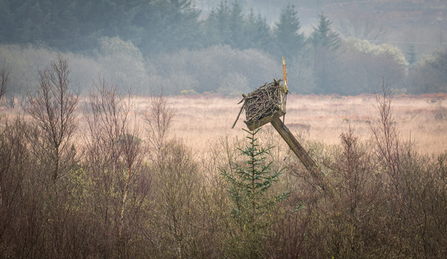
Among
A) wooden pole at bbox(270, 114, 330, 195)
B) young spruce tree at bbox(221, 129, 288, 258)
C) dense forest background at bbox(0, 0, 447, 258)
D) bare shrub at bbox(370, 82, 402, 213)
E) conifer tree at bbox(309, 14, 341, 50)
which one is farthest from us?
conifer tree at bbox(309, 14, 341, 50)

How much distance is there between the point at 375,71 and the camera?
55.0m

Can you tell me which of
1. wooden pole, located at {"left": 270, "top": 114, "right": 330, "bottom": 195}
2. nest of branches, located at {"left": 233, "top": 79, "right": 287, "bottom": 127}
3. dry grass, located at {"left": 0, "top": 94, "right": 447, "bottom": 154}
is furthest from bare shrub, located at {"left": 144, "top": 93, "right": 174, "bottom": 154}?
wooden pole, located at {"left": 270, "top": 114, "right": 330, "bottom": 195}

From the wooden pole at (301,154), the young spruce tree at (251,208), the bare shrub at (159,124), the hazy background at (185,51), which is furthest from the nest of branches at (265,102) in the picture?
the hazy background at (185,51)

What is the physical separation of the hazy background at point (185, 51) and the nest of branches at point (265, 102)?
1356 inches

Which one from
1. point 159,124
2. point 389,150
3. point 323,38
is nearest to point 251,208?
point 389,150

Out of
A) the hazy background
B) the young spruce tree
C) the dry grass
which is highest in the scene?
the hazy background

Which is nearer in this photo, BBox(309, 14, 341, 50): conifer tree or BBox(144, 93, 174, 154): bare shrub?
BBox(144, 93, 174, 154): bare shrub

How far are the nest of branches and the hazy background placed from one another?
34.4 metres

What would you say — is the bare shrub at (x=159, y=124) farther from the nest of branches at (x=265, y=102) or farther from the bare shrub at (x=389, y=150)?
the bare shrub at (x=389, y=150)

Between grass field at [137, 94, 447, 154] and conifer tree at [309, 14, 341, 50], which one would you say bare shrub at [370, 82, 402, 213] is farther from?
conifer tree at [309, 14, 341, 50]

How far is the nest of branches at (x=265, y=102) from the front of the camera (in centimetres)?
607

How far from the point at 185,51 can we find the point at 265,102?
48.8 meters

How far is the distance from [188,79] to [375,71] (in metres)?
30.3

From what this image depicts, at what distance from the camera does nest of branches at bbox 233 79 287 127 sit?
19.9 ft
